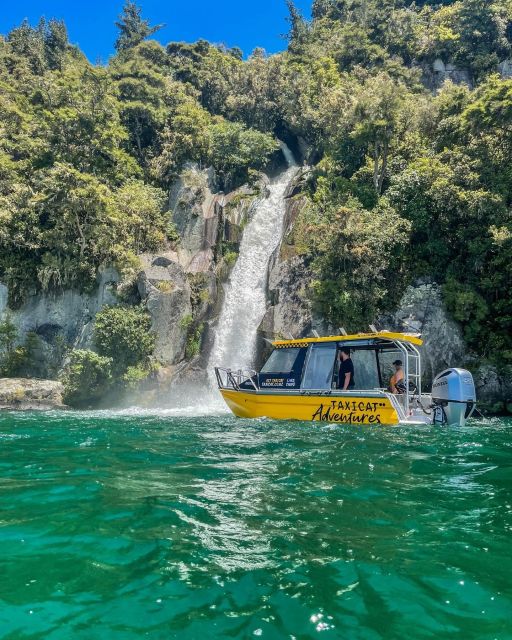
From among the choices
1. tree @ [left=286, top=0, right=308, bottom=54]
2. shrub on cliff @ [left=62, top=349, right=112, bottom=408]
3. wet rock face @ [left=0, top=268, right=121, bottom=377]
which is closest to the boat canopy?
shrub on cliff @ [left=62, top=349, right=112, bottom=408]

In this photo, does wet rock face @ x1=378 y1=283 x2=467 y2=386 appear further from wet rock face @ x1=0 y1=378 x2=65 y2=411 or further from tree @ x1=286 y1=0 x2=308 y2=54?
tree @ x1=286 y1=0 x2=308 y2=54

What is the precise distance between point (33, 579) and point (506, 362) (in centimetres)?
2233

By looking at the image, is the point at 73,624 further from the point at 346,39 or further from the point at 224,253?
the point at 346,39

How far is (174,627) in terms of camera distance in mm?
3746

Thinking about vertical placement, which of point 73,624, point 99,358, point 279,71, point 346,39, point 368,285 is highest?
point 346,39

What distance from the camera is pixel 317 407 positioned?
15.7 meters

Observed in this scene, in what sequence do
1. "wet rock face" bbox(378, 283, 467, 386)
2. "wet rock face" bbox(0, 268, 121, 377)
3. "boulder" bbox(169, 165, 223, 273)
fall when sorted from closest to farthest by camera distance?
"wet rock face" bbox(378, 283, 467, 386) → "wet rock face" bbox(0, 268, 121, 377) → "boulder" bbox(169, 165, 223, 273)

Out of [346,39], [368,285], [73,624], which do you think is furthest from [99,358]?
[346,39]

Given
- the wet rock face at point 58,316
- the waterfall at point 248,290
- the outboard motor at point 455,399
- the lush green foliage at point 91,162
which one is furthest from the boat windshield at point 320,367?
the lush green foliage at point 91,162

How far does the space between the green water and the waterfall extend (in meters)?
16.3

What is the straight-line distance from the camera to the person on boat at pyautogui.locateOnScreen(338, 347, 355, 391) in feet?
50.7

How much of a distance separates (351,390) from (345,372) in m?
0.62

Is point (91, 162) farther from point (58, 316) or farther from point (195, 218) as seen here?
point (58, 316)

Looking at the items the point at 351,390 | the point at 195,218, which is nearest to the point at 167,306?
the point at 195,218
